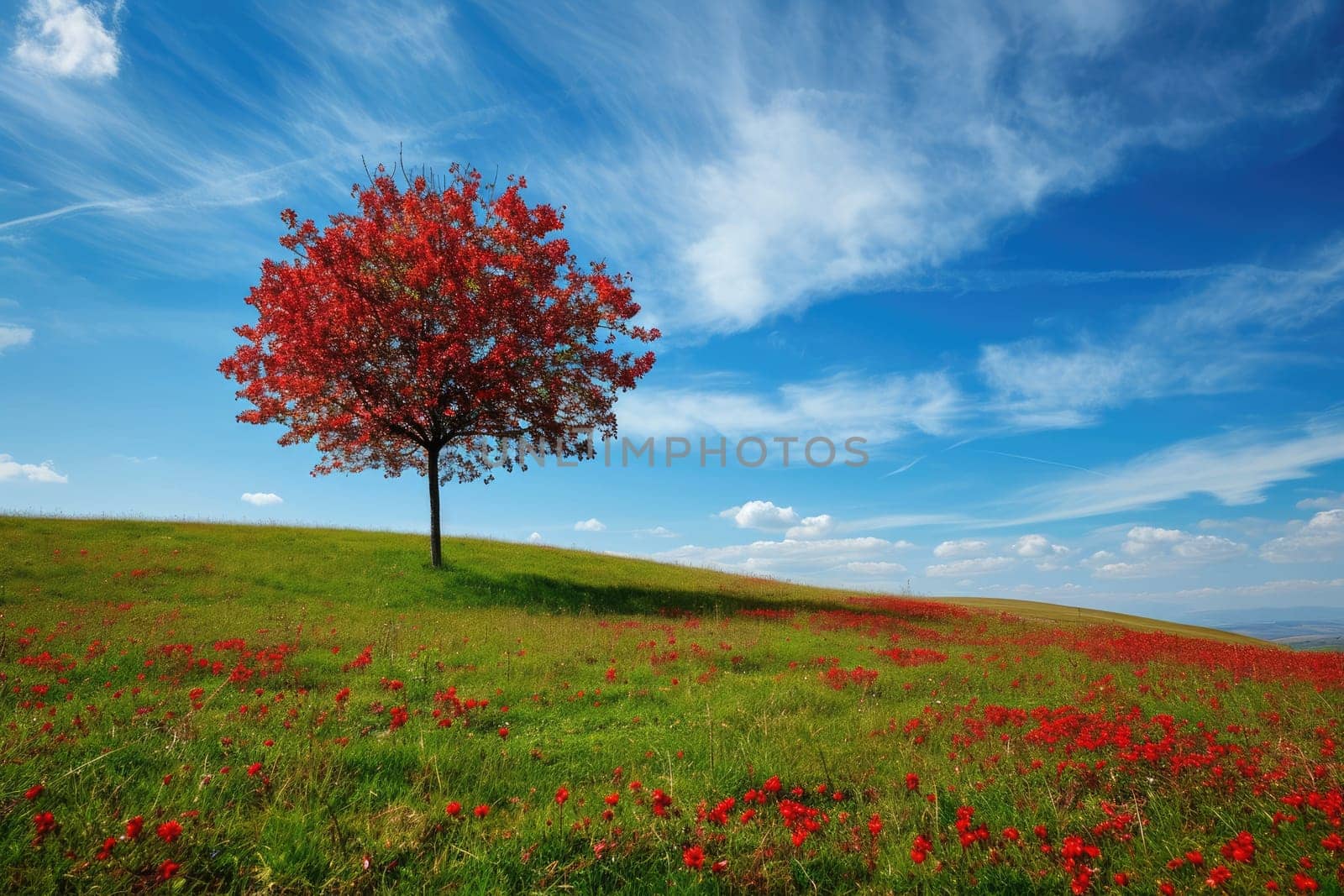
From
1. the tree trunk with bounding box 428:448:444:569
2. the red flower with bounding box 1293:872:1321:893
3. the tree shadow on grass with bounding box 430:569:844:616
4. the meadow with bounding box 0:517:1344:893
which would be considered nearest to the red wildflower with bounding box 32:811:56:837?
the meadow with bounding box 0:517:1344:893

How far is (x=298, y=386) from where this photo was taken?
24.7 meters

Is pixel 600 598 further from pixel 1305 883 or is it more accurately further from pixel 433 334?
pixel 1305 883

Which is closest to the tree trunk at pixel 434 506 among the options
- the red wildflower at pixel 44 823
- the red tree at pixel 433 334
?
the red tree at pixel 433 334

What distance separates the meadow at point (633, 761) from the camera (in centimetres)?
480

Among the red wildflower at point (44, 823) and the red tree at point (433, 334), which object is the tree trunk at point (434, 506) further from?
the red wildflower at point (44, 823)

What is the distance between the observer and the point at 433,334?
26.0 meters

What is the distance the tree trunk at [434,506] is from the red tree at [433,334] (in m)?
0.07

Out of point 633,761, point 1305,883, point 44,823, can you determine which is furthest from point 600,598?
point 1305,883

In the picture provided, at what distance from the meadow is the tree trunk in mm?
8182

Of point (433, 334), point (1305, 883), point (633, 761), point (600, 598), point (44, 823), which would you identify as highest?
point (433, 334)

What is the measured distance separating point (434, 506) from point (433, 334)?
275 inches

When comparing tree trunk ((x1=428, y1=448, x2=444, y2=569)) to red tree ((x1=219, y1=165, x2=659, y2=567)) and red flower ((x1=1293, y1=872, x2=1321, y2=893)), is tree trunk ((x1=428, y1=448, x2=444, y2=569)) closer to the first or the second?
red tree ((x1=219, y1=165, x2=659, y2=567))

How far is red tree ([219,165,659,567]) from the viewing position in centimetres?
2464

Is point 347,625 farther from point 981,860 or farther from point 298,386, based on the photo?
point 981,860
